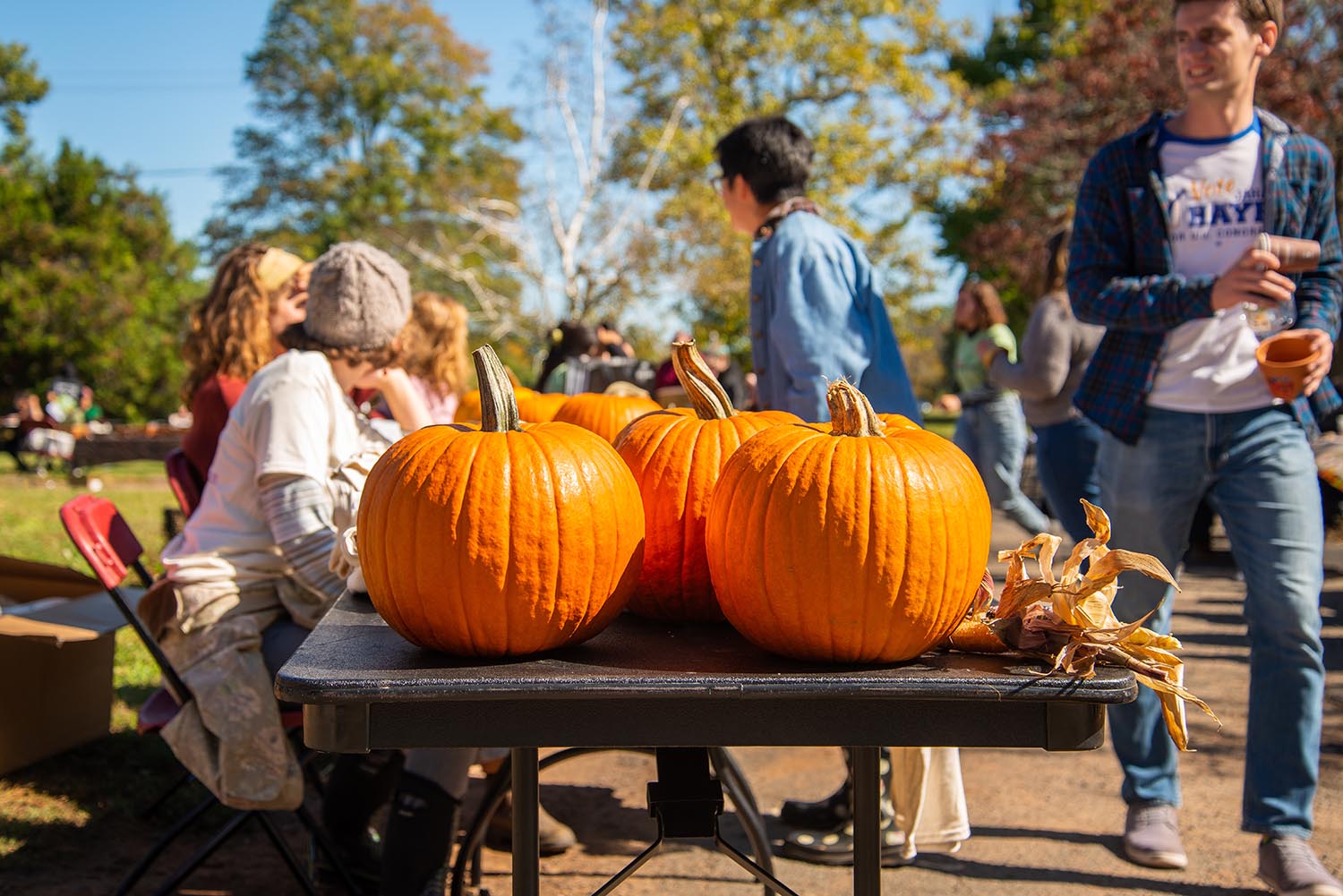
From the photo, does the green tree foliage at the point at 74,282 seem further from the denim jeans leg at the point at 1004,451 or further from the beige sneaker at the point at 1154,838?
the beige sneaker at the point at 1154,838

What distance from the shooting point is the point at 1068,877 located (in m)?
3.00

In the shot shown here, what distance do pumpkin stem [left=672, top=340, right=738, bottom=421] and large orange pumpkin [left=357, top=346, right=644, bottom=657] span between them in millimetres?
321

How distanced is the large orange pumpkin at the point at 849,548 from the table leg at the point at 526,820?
432mm

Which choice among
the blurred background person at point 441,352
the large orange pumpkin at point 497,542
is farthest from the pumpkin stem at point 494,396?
the blurred background person at point 441,352

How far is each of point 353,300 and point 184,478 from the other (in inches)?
34.8

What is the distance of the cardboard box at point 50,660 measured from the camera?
3.37m

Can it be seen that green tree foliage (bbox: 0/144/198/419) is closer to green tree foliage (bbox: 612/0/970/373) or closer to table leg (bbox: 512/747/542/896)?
green tree foliage (bbox: 612/0/970/373)

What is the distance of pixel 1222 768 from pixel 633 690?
341 cm

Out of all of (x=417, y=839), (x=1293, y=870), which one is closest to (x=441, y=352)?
(x=417, y=839)

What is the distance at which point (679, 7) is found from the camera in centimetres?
2353

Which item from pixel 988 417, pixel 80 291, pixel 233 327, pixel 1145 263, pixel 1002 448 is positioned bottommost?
pixel 1002 448

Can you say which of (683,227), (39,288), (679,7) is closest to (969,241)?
(683,227)

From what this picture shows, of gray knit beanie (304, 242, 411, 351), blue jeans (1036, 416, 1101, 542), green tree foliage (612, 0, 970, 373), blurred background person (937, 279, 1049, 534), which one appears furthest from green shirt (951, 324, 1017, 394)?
green tree foliage (612, 0, 970, 373)

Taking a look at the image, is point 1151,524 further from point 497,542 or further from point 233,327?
point 233,327
